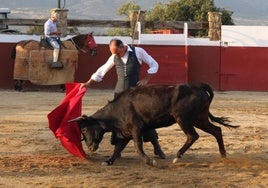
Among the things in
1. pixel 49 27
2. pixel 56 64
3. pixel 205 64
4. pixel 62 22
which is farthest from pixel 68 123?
pixel 62 22

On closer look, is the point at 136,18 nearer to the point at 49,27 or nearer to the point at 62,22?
the point at 62,22

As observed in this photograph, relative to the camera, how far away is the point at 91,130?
6926 millimetres

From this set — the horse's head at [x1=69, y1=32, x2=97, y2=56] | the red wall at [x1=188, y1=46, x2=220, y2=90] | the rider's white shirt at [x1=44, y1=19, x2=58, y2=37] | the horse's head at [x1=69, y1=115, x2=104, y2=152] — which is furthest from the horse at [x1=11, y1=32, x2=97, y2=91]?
the horse's head at [x1=69, y1=115, x2=104, y2=152]

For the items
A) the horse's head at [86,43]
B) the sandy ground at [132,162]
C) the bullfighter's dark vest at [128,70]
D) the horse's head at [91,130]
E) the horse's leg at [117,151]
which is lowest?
the sandy ground at [132,162]

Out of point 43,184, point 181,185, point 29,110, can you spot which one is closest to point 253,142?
point 181,185

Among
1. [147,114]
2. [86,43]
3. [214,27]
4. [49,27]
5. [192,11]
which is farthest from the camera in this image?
[192,11]

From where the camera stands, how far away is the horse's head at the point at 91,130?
690 centimetres

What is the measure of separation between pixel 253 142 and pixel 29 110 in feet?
15.4

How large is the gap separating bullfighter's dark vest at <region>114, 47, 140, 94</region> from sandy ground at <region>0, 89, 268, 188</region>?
769mm

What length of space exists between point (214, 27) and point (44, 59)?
4.24m

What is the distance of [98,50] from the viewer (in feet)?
54.3

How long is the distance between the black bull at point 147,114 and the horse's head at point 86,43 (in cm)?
896

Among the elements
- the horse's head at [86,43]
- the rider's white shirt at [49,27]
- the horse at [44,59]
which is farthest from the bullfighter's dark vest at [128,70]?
the horse's head at [86,43]

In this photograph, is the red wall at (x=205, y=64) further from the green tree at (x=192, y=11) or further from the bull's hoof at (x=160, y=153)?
the green tree at (x=192, y=11)
